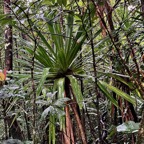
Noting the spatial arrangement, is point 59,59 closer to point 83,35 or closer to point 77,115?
point 83,35

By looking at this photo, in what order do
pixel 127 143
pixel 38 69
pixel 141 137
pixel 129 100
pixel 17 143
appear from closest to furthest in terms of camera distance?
pixel 141 137
pixel 17 143
pixel 129 100
pixel 127 143
pixel 38 69

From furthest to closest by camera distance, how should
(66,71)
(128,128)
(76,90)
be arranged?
(66,71) < (76,90) < (128,128)

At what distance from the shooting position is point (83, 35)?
212cm

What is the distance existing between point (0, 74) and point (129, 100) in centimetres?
95

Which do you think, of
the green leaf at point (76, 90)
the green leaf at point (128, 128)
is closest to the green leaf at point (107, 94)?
the green leaf at point (76, 90)

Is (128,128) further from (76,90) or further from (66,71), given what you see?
(66,71)

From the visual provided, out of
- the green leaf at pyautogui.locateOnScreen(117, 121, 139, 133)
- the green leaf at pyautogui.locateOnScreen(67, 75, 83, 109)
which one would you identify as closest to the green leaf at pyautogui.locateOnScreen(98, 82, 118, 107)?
the green leaf at pyautogui.locateOnScreen(67, 75, 83, 109)

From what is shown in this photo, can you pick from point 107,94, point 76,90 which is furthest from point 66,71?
point 107,94

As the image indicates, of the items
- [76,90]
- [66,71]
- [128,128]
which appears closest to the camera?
[128,128]

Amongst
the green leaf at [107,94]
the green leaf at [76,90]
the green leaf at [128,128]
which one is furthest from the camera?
the green leaf at [107,94]

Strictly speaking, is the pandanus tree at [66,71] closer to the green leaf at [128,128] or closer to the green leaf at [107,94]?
the green leaf at [107,94]

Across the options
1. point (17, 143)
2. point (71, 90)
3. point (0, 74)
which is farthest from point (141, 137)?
point (71, 90)

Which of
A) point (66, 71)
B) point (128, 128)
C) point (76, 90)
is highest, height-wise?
point (66, 71)

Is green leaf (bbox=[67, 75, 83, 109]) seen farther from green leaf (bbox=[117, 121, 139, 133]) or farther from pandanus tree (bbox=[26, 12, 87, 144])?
green leaf (bbox=[117, 121, 139, 133])
